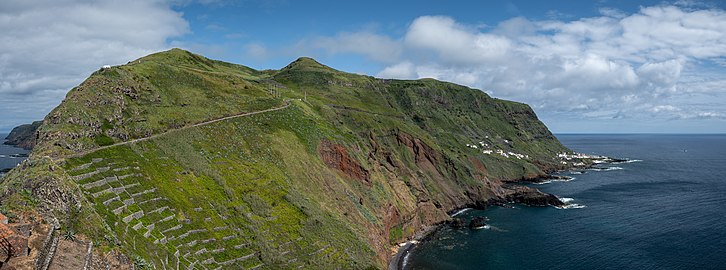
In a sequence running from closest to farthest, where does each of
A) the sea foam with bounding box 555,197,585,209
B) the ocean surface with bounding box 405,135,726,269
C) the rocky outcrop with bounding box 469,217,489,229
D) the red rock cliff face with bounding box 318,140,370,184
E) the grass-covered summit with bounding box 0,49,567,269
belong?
the grass-covered summit with bounding box 0,49,567,269 < the ocean surface with bounding box 405,135,726,269 < the red rock cliff face with bounding box 318,140,370,184 < the rocky outcrop with bounding box 469,217,489,229 < the sea foam with bounding box 555,197,585,209

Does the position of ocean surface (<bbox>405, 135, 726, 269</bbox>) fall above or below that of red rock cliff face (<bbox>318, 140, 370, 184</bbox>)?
below

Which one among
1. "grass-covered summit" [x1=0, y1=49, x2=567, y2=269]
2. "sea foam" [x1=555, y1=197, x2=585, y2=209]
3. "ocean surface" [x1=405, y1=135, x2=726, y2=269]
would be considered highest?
"grass-covered summit" [x1=0, y1=49, x2=567, y2=269]

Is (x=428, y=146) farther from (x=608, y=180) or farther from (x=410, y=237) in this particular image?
(x=608, y=180)

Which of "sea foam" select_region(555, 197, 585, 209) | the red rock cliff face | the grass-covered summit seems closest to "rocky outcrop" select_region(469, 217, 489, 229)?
the grass-covered summit

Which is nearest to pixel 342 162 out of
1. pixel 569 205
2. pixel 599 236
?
pixel 599 236

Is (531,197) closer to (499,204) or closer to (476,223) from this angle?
(499,204)

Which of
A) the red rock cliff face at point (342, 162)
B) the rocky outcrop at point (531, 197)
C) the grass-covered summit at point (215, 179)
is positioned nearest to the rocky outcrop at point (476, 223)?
the grass-covered summit at point (215, 179)

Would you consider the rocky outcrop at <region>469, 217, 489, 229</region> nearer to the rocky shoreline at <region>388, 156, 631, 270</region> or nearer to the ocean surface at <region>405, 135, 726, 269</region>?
the rocky shoreline at <region>388, 156, 631, 270</region>
